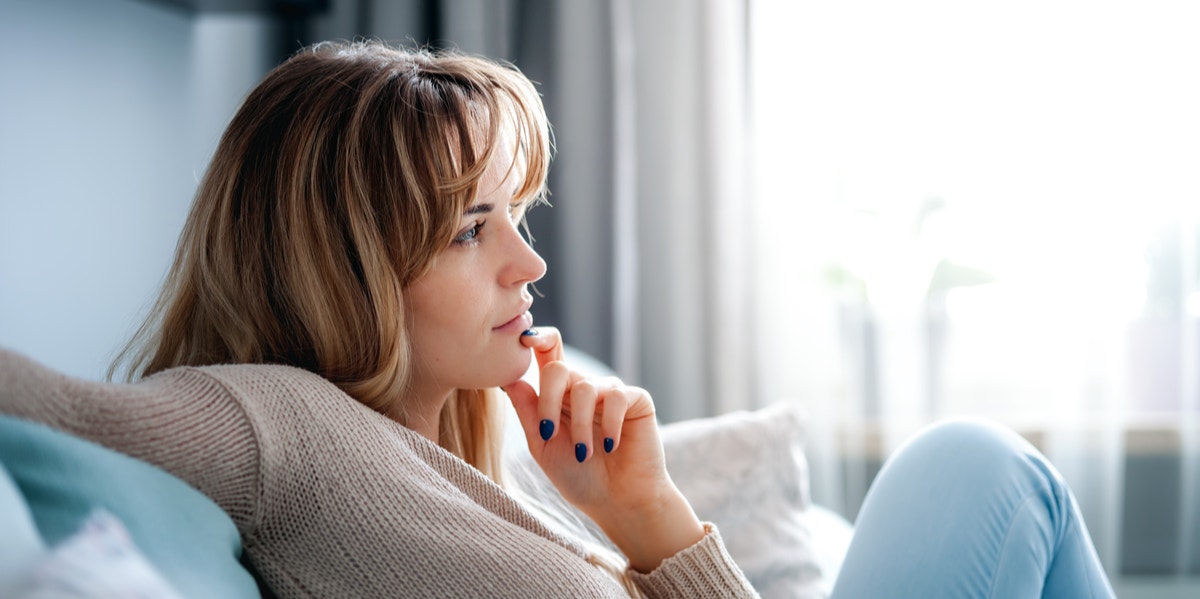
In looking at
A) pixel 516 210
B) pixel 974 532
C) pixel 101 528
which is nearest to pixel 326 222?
pixel 516 210

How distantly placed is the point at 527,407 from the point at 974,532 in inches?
18.7

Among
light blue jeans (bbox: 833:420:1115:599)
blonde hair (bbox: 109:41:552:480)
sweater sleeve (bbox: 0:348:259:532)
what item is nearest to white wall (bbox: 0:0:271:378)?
blonde hair (bbox: 109:41:552:480)

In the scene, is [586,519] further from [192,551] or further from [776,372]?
[776,372]

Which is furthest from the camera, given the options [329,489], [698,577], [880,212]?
[880,212]

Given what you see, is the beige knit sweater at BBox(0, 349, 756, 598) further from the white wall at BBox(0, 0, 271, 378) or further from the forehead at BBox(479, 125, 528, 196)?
the white wall at BBox(0, 0, 271, 378)

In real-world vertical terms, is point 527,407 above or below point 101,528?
below

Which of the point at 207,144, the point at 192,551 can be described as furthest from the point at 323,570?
the point at 207,144

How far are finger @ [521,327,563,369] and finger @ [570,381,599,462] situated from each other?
7 centimetres

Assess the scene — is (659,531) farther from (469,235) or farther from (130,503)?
(130,503)

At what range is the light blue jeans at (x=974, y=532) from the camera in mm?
977

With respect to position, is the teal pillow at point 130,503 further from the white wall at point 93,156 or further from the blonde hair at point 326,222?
the white wall at point 93,156

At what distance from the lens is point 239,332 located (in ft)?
2.82

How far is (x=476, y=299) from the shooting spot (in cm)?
92

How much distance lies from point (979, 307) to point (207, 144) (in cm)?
178
